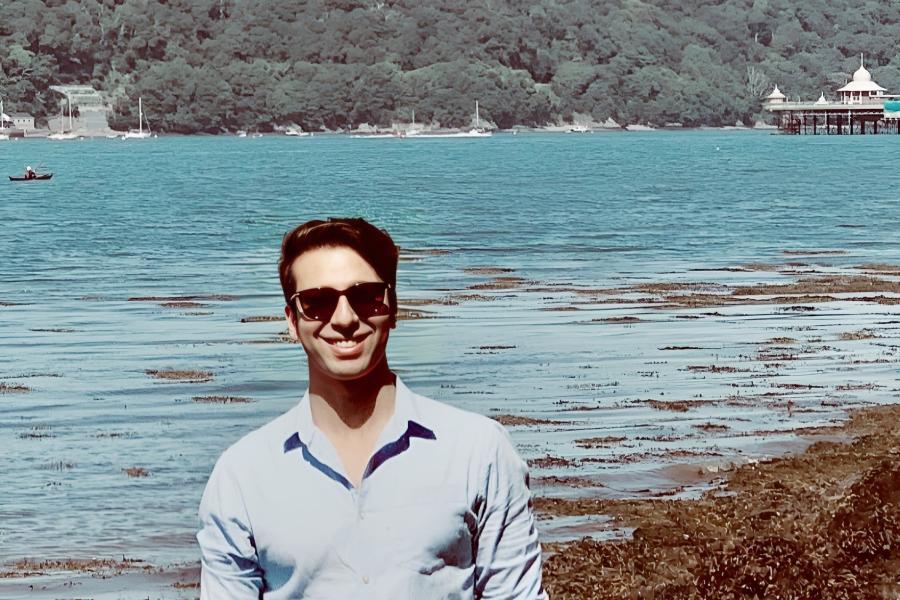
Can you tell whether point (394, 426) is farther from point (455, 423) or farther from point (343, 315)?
point (343, 315)

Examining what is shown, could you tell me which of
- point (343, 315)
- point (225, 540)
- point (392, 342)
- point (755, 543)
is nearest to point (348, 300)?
point (343, 315)

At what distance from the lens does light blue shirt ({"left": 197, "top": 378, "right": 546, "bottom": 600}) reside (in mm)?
4133

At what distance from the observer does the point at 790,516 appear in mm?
13891

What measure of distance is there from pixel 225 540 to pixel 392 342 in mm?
27036

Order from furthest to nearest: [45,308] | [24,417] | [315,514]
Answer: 1. [45,308]
2. [24,417]
3. [315,514]

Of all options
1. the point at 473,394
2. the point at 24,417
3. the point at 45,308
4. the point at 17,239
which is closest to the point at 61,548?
the point at 24,417

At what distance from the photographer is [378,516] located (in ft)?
13.6

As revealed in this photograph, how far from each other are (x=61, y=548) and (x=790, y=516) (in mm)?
6028

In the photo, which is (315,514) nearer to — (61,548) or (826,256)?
(61,548)

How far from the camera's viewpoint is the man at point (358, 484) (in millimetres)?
4141

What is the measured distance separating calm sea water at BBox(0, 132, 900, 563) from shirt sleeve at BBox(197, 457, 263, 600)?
434 inches

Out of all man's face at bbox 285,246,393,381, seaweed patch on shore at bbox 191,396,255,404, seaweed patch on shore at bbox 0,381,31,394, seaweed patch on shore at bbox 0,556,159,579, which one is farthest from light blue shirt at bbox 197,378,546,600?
seaweed patch on shore at bbox 0,381,31,394

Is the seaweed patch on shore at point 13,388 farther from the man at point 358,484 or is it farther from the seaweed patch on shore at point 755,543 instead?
the man at point 358,484

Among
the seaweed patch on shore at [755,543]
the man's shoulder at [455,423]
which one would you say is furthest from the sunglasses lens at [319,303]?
the seaweed patch on shore at [755,543]
